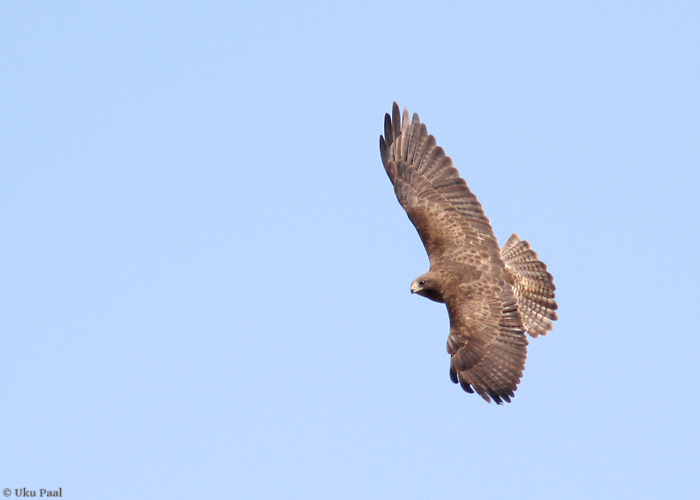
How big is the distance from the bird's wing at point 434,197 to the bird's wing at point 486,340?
0.65 metres

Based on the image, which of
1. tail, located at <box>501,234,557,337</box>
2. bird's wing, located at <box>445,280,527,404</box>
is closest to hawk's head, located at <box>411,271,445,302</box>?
bird's wing, located at <box>445,280,527,404</box>

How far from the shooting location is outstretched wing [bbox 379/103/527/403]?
15.4 meters

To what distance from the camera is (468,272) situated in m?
16.4

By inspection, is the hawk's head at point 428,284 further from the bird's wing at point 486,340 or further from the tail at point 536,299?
the tail at point 536,299

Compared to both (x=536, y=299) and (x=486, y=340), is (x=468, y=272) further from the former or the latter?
(x=536, y=299)

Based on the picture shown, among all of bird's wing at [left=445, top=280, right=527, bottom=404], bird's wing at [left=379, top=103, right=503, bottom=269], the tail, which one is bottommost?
bird's wing at [left=445, top=280, right=527, bottom=404]

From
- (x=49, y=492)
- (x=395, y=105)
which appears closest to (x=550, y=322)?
(x=395, y=105)

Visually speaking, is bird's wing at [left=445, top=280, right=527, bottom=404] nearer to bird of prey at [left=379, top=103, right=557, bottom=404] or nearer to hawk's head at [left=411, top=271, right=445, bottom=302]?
bird of prey at [left=379, top=103, right=557, bottom=404]

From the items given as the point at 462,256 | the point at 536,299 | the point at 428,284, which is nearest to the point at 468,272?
the point at 462,256

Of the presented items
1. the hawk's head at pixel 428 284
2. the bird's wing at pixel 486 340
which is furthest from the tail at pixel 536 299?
the hawk's head at pixel 428 284

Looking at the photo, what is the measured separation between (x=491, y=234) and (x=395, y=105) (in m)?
2.74

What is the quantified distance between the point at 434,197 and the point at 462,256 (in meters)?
1.11

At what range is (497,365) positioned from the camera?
50.3ft

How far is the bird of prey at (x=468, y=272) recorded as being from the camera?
15445 millimetres
